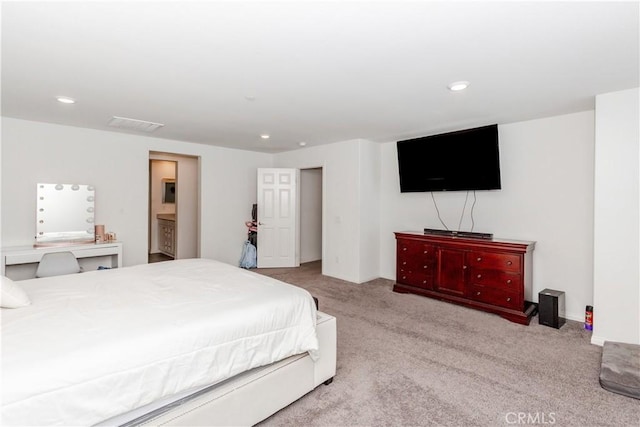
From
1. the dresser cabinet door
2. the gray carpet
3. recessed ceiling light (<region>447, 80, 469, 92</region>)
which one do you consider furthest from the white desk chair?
the dresser cabinet door

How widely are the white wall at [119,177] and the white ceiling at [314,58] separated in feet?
1.84

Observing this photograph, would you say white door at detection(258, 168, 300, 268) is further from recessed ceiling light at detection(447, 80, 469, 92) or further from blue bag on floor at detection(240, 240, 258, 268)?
recessed ceiling light at detection(447, 80, 469, 92)

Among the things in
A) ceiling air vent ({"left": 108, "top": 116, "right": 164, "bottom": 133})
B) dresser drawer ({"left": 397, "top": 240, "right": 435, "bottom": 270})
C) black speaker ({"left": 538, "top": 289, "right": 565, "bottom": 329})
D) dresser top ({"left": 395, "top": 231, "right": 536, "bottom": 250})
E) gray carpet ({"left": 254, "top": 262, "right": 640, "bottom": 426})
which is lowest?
gray carpet ({"left": 254, "top": 262, "right": 640, "bottom": 426})

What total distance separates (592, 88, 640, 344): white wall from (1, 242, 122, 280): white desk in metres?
5.53

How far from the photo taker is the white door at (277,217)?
240 inches

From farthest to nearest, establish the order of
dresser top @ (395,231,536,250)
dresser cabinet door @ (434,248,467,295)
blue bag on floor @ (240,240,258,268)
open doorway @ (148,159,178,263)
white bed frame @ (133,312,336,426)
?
1. open doorway @ (148,159,178,263)
2. blue bag on floor @ (240,240,258,268)
3. dresser cabinet door @ (434,248,467,295)
4. dresser top @ (395,231,536,250)
5. white bed frame @ (133,312,336,426)

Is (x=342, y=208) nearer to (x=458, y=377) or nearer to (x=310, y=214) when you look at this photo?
(x=310, y=214)

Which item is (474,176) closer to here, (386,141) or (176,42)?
(386,141)

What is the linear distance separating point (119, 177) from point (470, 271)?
5.10 m

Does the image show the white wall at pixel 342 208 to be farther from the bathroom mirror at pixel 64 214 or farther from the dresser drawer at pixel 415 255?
the bathroom mirror at pixel 64 214

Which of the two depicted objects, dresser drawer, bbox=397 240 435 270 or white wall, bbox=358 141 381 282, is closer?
dresser drawer, bbox=397 240 435 270

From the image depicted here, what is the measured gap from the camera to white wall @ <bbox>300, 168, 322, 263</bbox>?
6.81 metres

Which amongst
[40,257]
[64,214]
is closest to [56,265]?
[40,257]

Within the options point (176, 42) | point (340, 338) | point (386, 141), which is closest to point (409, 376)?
point (340, 338)
